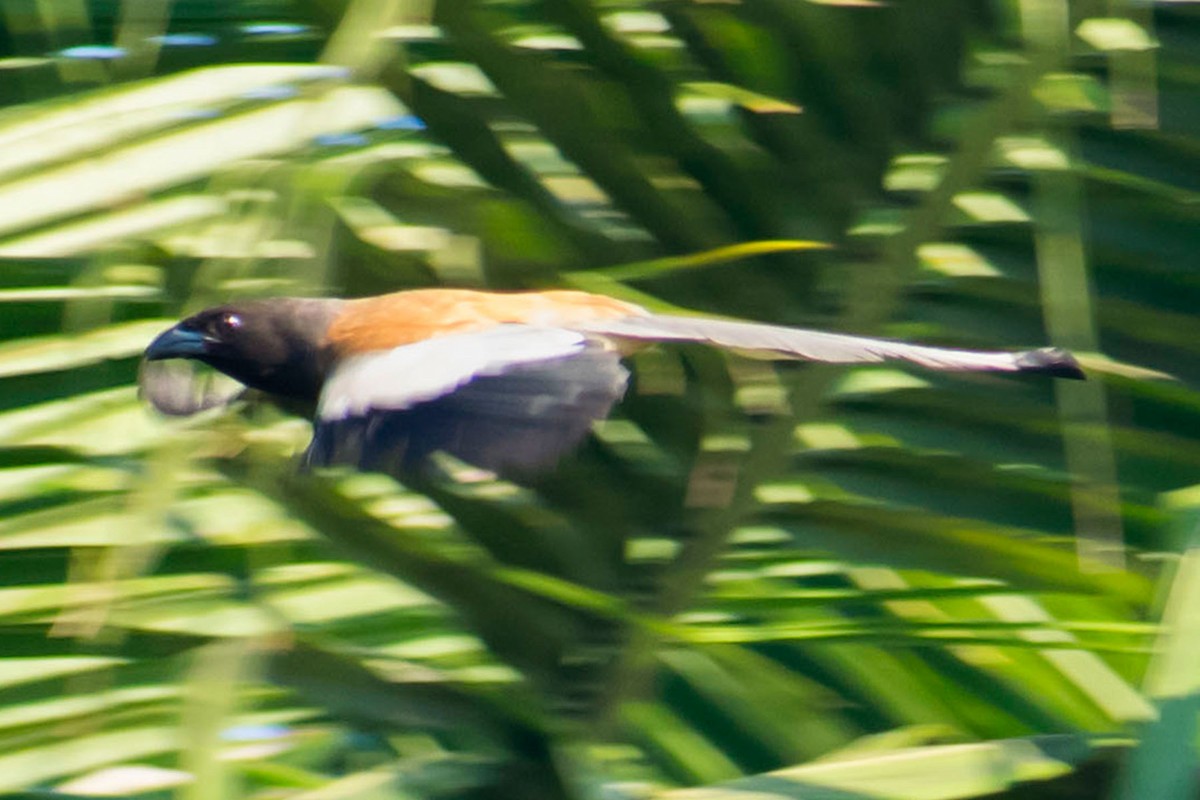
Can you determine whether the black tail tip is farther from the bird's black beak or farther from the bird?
the bird's black beak

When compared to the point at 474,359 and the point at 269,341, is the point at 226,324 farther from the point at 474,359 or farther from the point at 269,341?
the point at 474,359

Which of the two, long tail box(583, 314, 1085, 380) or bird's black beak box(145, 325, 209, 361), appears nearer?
long tail box(583, 314, 1085, 380)

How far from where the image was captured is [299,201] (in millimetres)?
1032

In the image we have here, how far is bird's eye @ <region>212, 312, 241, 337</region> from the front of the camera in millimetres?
1378

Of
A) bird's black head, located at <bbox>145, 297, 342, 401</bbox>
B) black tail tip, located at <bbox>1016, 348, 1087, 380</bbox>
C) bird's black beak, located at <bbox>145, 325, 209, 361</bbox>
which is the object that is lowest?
bird's black head, located at <bbox>145, 297, 342, 401</bbox>

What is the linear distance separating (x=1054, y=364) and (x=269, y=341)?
25.9 inches

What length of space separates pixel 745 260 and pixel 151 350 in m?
0.42

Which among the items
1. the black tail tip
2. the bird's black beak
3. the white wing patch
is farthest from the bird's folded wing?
the black tail tip

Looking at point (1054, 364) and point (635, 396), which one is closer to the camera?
point (1054, 364)

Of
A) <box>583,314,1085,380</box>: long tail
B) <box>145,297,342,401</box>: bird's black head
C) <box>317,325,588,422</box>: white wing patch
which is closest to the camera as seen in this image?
<box>583,314,1085,380</box>: long tail

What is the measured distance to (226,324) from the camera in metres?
1.41

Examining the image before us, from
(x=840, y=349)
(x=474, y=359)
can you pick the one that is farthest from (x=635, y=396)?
(x=840, y=349)

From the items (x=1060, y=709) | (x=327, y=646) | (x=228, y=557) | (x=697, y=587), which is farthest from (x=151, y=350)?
(x=1060, y=709)

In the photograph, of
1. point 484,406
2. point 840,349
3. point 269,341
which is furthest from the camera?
point 269,341
